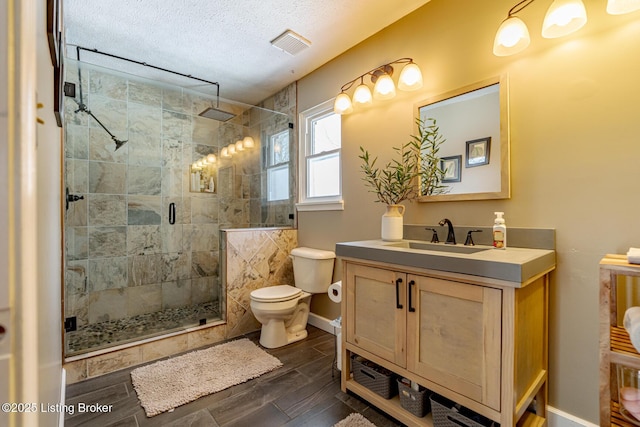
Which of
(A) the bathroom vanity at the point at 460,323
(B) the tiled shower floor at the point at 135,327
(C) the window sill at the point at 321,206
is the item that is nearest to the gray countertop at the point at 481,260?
(A) the bathroom vanity at the point at 460,323

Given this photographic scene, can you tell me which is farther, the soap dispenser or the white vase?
the white vase

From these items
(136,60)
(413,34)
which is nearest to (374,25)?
(413,34)

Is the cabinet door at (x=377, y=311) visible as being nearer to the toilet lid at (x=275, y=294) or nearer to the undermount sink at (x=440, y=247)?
the undermount sink at (x=440, y=247)

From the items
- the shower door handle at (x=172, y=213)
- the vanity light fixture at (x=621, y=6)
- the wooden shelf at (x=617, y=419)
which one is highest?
the vanity light fixture at (x=621, y=6)

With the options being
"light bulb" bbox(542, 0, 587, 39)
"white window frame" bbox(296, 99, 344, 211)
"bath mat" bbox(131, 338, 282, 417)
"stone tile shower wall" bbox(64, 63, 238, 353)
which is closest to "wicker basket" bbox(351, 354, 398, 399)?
"bath mat" bbox(131, 338, 282, 417)

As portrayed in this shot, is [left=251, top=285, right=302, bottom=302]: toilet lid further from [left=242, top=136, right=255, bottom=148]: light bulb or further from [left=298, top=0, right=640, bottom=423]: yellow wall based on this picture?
[left=242, top=136, right=255, bottom=148]: light bulb

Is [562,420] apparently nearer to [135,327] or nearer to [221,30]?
[135,327]

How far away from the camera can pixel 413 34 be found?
2.00 m

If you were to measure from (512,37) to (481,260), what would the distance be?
1.12 meters

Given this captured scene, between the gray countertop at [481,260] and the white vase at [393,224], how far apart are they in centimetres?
31

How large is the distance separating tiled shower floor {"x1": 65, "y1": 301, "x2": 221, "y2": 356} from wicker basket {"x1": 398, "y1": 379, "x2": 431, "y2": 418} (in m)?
1.74

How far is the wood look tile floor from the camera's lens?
1.52 meters

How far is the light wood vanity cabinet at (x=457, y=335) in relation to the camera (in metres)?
1.13

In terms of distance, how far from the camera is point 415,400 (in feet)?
4.78
